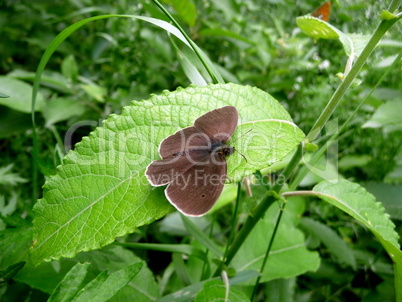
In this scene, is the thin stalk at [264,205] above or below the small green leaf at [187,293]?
above

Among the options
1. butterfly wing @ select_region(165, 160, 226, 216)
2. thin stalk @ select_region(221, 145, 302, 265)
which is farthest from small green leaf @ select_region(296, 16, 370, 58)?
butterfly wing @ select_region(165, 160, 226, 216)

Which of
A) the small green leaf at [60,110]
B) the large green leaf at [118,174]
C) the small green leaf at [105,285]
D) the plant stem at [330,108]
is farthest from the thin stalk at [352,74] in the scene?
the small green leaf at [60,110]

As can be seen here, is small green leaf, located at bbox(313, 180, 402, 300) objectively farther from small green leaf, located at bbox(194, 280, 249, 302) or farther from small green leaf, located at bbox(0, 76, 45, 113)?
small green leaf, located at bbox(0, 76, 45, 113)

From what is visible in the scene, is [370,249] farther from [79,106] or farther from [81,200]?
[79,106]

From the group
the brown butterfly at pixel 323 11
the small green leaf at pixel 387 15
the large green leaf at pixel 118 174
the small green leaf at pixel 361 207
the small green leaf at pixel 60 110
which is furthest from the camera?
the small green leaf at pixel 60 110

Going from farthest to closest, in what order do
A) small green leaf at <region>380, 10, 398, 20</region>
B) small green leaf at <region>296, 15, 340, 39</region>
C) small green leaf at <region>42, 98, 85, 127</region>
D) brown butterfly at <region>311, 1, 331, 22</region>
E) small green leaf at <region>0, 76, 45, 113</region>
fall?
small green leaf at <region>42, 98, 85, 127</region>, small green leaf at <region>0, 76, 45, 113</region>, brown butterfly at <region>311, 1, 331, 22</region>, small green leaf at <region>296, 15, 340, 39</region>, small green leaf at <region>380, 10, 398, 20</region>

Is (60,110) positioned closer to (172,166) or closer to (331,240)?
(172,166)

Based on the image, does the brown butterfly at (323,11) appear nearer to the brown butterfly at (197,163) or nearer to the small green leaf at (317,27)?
the small green leaf at (317,27)
